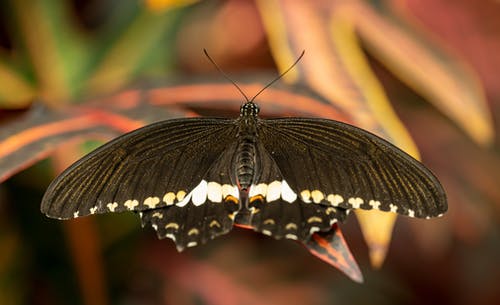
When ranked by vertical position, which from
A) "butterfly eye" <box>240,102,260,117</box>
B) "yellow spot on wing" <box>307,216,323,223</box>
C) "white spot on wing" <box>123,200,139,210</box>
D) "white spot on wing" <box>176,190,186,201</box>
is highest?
"butterfly eye" <box>240,102,260,117</box>

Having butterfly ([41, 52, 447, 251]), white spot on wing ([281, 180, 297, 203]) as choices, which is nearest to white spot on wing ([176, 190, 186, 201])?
butterfly ([41, 52, 447, 251])

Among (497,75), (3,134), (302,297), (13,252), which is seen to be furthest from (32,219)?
(497,75)

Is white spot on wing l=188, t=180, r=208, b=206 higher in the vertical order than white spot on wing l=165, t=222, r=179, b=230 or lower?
higher

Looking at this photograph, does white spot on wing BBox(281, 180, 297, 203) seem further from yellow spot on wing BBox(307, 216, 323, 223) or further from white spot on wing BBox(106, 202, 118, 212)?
white spot on wing BBox(106, 202, 118, 212)

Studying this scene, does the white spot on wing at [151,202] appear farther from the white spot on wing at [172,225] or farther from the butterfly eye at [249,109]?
the butterfly eye at [249,109]

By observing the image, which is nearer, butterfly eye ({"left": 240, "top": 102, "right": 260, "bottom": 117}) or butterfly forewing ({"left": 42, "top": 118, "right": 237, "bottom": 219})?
butterfly forewing ({"left": 42, "top": 118, "right": 237, "bottom": 219})

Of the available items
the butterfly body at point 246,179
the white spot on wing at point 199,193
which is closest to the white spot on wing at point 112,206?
the butterfly body at point 246,179

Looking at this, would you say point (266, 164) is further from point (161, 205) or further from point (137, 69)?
point (137, 69)
